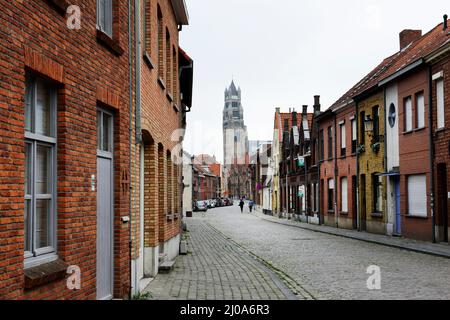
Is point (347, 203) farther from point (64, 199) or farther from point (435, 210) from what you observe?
point (64, 199)

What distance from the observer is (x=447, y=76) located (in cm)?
1991

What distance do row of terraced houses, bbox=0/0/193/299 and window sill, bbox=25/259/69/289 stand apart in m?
0.01

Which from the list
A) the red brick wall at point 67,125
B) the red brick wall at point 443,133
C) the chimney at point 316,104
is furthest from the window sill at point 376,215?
the red brick wall at point 67,125

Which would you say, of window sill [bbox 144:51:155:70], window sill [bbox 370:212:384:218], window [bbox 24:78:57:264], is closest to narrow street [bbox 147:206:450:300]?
window [bbox 24:78:57:264]

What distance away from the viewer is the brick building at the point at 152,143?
9977 mm

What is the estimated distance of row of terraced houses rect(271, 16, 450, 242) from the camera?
20875mm

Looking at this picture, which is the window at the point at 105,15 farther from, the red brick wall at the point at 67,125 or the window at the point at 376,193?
the window at the point at 376,193

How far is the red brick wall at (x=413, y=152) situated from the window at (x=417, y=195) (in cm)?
20

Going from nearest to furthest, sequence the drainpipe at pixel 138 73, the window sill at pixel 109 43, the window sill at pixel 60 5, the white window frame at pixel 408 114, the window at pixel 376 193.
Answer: the window sill at pixel 60 5 < the window sill at pixel 109 43 < the drainpipe at pixel 138 73 < the white window frame at pixel 408 114 < the window at pixel 376 193

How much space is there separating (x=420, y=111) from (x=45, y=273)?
19573 millimetres

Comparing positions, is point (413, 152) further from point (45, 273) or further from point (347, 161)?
point (45, 273)

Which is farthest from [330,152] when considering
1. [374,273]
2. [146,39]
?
[146,39]
